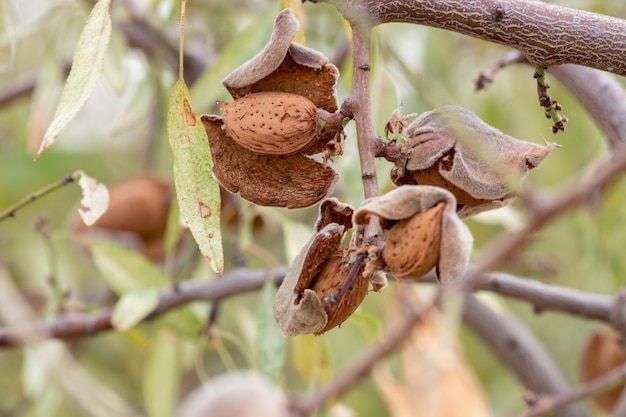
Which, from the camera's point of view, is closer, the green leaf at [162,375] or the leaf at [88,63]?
the leaf at [88,63]

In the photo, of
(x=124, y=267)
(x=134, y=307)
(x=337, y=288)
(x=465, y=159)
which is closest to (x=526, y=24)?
(x=465, y=159)

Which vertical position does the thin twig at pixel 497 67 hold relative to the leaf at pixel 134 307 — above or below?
above

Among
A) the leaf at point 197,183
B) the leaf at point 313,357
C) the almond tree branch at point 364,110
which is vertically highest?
the almond tree branch at point 364,110

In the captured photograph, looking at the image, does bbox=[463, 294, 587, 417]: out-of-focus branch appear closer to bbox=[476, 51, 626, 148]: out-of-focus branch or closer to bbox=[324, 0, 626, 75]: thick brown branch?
bbox=[476, 51, 626, 148]: out-of-focus branch

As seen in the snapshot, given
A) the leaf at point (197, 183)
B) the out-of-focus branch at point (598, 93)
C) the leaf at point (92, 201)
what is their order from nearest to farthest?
the leaf at point (197, 183)
the leaf at point (92, 201)
the out-of-focus branch at point (598, 93)

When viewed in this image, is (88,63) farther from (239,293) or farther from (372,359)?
(239,293)

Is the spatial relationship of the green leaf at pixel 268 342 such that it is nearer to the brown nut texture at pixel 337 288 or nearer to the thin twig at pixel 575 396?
the thin twig at pixel 575 396

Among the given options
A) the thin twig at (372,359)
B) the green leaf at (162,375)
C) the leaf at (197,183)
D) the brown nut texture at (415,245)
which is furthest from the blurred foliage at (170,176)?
the brown nut texture at (415,245)

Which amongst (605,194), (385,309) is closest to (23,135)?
(385,309)
